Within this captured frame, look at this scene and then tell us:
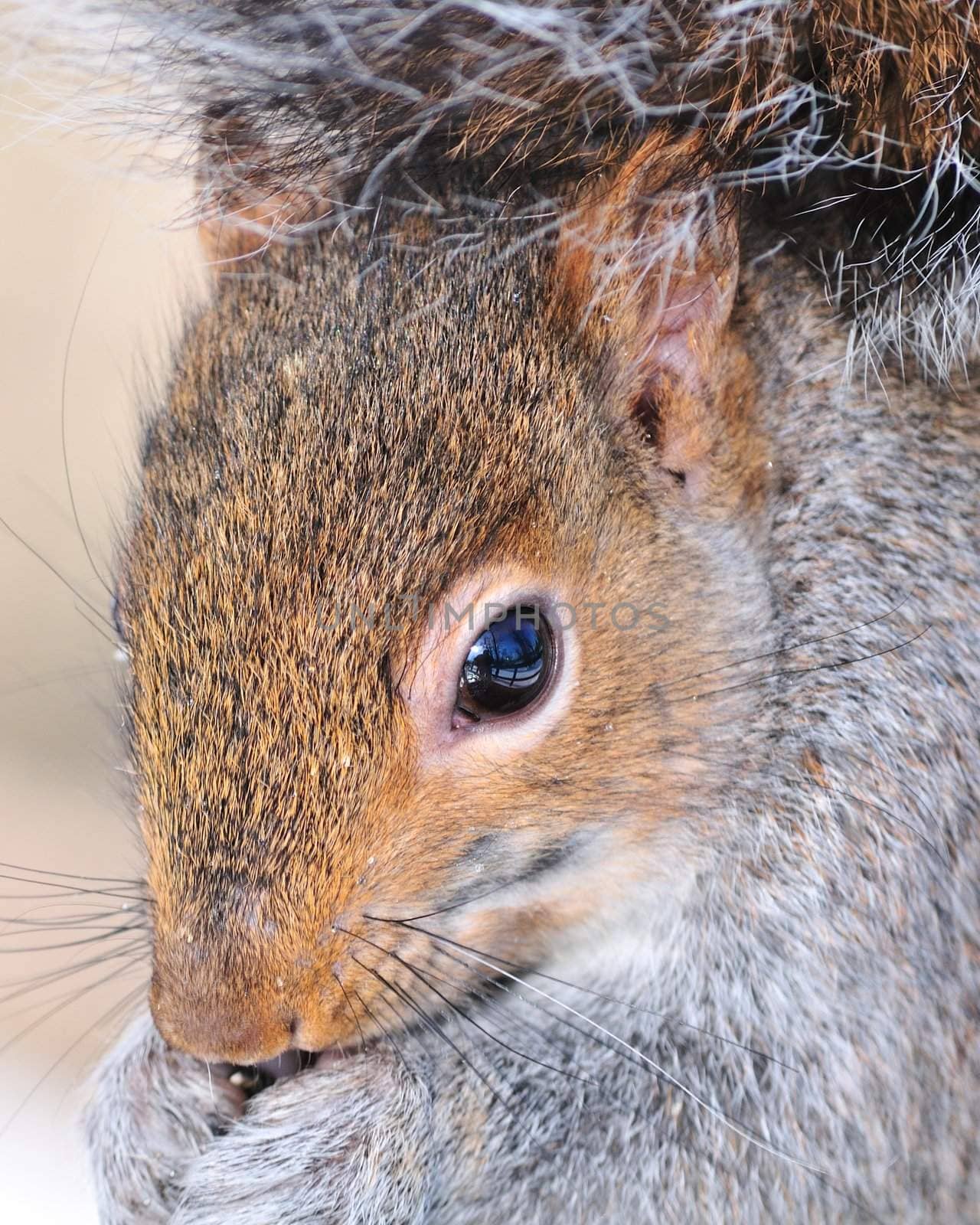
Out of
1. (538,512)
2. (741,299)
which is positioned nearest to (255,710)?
(538,512)

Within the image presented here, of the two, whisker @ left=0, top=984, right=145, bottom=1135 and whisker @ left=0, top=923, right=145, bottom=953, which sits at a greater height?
whisker @ left=0, top=923, right=145, bottom=953

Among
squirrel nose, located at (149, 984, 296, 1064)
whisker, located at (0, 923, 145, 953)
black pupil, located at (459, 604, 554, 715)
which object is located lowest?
squirrel nose, located at (149, 984, 296, 1064)

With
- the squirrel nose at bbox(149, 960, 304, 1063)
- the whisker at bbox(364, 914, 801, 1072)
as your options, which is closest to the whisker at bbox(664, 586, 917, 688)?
the whisker at bbox(364, 914, 801, 1072)

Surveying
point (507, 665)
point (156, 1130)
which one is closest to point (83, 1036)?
point (156, 1130)

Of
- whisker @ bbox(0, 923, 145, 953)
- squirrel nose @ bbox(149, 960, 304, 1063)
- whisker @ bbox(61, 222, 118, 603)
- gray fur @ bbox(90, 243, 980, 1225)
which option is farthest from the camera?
whisker @ bbox(61, 222, 118, 603)

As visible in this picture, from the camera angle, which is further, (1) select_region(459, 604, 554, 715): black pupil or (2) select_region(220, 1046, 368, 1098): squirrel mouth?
(2) select_region(220, 1046, 368, 1098): squirrel mouth

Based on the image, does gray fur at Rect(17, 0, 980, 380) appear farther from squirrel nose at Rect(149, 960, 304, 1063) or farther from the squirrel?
squirrel nose at Rect(149, 960, 304, 1063)
